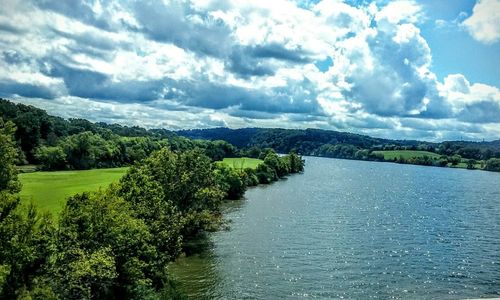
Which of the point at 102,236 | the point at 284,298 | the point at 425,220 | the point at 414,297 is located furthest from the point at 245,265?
the point at 425,220

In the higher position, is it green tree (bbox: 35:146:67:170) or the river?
green tree (bbox: 35:146:67:170)

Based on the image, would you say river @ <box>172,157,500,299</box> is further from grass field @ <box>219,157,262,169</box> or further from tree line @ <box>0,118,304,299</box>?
grass field @ <box>219,157,262,169</box>

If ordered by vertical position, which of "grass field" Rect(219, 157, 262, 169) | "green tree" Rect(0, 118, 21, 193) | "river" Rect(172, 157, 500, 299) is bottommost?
"river" Rect(172, 157, 500, 299)

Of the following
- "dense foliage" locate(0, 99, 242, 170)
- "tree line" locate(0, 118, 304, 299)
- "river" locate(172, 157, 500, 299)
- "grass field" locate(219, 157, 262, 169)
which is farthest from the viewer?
"grass field" locate(219, 157, 262, 169)

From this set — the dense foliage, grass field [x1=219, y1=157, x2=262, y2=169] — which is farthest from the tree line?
grass field [x1=219, y1=157, x2=262, y2=169]

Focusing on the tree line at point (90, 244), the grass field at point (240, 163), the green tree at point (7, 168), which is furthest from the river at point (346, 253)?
the grass field at point (240, 163)

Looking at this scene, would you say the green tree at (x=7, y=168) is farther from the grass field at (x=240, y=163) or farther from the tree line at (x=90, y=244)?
the grass field at (x=240, y=163)

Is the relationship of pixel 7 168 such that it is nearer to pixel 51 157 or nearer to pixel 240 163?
pixel 51 157

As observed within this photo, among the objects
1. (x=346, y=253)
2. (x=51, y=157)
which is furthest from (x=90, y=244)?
(x=51, y=157)
